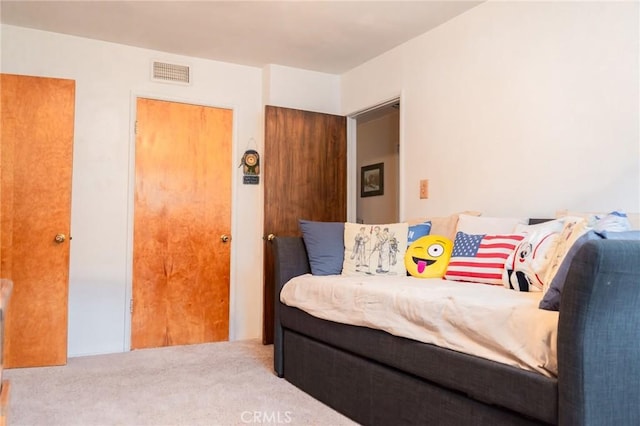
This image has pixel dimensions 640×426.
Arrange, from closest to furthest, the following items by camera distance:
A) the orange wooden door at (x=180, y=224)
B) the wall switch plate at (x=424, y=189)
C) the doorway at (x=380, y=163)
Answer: the wall switch plate at (x=424, y=189) → the orange wooden door at (x=180, y=224) → the doorway at (x=380, y=163)

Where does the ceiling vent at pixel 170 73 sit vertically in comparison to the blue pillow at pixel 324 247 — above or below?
above

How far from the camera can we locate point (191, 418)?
2279 mm

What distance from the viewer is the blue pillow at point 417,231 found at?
9.42 feet

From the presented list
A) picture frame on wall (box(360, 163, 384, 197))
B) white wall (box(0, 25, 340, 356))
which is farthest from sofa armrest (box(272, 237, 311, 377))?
picture frame on wall (box(360, 163, 384, 197))

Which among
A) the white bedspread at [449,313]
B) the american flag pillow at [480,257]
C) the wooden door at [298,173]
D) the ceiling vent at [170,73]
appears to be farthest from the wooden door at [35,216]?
the american flag pillow at [480,257]

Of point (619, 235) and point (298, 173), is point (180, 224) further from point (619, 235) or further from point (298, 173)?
point (619, 235)

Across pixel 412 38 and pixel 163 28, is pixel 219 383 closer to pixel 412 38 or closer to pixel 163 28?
pixel 163 28

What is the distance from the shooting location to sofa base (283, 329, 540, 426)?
1.68 m

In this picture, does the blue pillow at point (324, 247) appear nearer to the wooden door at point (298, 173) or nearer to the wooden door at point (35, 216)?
the wooden door at point (298, 173)

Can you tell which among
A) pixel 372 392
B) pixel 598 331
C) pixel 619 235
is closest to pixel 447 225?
pixel 372 392

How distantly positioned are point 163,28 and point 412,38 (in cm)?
175

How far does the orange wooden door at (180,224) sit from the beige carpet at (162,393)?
0.38m

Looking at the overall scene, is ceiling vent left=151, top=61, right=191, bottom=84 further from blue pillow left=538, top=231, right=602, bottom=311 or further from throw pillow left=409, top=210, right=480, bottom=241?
blue pillow left=538, top=231, right=602, bottom=311

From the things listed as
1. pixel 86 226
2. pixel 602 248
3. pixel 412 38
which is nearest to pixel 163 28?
pixel 86 226
